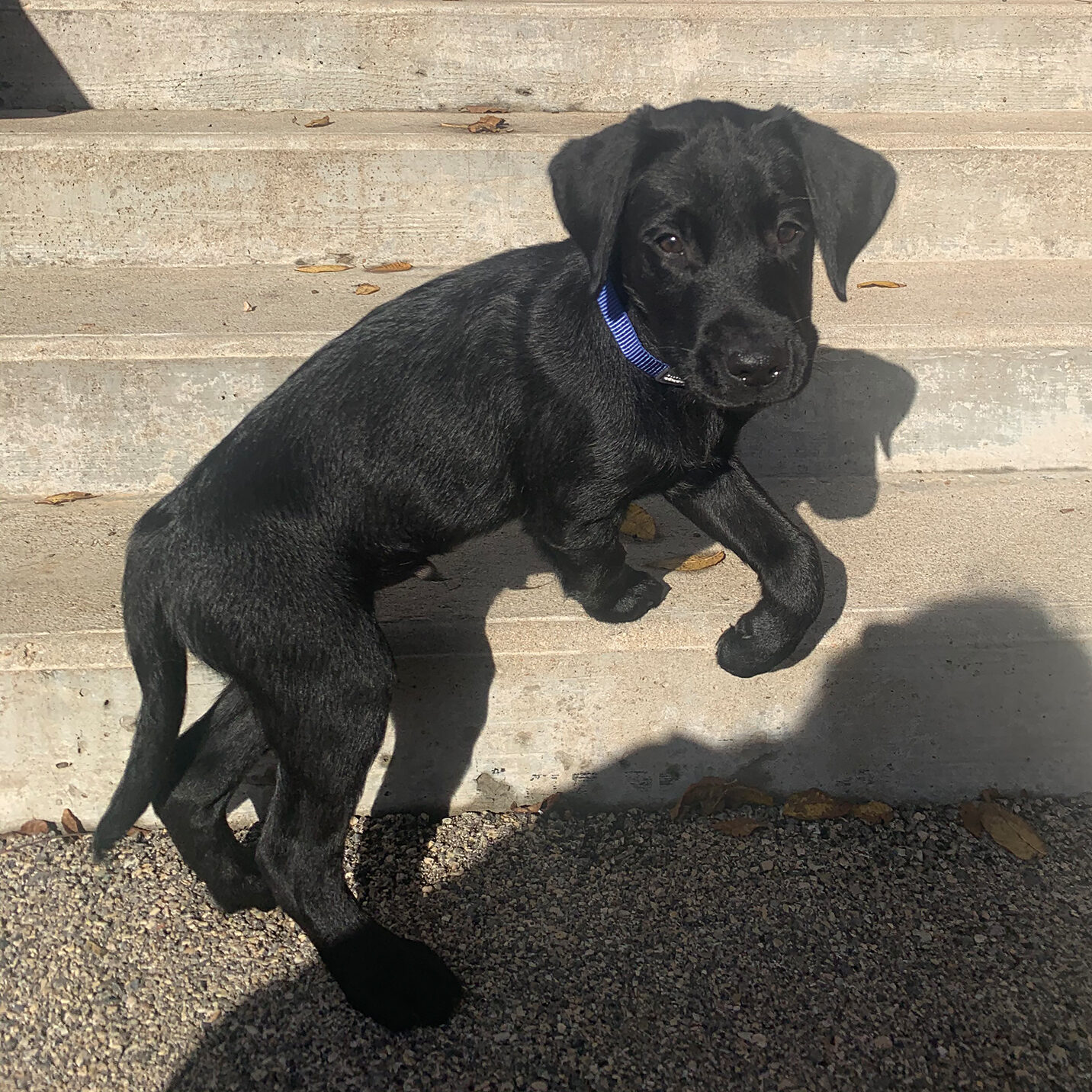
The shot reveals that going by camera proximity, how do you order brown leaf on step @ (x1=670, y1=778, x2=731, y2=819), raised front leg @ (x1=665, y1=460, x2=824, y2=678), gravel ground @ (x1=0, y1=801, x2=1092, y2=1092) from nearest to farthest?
gravel ground @ (x1=0, y1=801, x2=1092, y2=1092) → raised front leg @ (x1=665, y1=460, x2=824, y2=678) → brown leaf on step @ (x1=670, y1=778, x2=731, y2=819)

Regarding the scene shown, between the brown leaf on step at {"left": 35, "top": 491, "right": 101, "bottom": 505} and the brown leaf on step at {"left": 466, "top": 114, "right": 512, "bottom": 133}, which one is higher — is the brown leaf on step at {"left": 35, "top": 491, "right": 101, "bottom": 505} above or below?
below

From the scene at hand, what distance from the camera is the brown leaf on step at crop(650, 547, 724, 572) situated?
3314 millimetres

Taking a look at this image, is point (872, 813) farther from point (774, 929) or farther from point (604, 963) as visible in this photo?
point (604, 963)

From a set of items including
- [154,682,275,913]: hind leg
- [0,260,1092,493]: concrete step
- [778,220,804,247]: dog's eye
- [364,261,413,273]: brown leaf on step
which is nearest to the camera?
[778,220,804,247]: dog's eye

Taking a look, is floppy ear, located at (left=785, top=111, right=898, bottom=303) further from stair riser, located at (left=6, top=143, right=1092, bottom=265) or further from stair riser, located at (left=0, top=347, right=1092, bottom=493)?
stair riser, located at (left=6, top=143, right=1092, bottom=265)

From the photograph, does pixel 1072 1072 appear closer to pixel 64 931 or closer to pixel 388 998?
pixel 388 998

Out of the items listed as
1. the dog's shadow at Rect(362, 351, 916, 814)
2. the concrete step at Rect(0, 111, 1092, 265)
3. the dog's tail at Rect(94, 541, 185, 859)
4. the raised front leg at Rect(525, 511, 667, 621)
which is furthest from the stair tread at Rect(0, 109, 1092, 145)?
the dog's tail at Rect(94, 541, 185, 859)

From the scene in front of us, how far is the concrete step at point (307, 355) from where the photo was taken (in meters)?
3.59

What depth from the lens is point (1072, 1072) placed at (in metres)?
2.28

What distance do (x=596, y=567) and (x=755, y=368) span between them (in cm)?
70

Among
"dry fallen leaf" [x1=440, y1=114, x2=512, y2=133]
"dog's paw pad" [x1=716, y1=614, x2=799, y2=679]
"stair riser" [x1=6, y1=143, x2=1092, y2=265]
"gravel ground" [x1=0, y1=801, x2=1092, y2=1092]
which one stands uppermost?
"dry fallen leaf" [x1=440, y1=114, x2=512, y2=133]

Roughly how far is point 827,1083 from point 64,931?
1.81 meters

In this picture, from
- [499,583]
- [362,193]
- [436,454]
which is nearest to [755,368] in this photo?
[436,454]

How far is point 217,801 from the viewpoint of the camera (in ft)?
8.83
